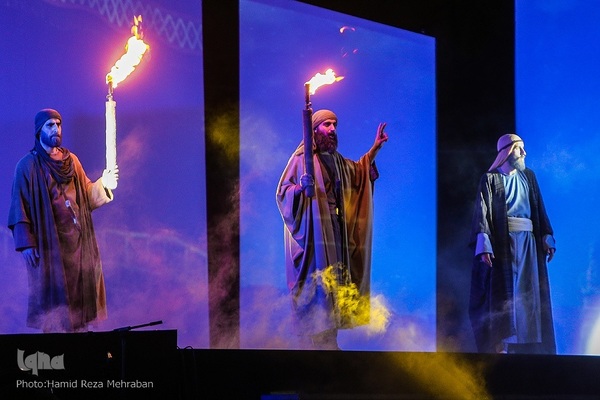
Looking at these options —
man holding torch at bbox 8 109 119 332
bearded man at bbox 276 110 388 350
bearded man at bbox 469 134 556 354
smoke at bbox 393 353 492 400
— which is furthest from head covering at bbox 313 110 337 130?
smoke at bbox 393 353 492 400

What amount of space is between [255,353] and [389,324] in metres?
1.12

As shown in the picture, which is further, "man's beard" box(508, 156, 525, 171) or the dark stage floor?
"man's beard" box(508, 156, 525, 171)

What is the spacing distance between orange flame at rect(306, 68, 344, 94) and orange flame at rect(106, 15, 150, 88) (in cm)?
141

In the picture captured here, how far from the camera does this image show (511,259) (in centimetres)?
696

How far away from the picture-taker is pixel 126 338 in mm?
5418

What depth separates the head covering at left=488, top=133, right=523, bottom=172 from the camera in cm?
705

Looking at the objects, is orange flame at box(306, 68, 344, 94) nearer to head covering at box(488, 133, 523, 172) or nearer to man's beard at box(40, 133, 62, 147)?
head covering at box(488, 133, 523, 172)

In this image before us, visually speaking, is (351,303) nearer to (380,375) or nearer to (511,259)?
(380,375)

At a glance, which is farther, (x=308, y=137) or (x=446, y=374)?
(x=308, y=137)

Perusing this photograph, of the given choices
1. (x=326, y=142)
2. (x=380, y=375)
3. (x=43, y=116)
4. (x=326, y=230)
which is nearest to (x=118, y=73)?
(x=43, y=116)

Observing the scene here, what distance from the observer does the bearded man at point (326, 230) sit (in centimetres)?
684

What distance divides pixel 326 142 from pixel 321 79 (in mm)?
542

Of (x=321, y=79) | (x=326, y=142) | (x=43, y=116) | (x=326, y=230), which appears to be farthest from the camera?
(x=321, y=79)

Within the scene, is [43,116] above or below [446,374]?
above
